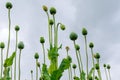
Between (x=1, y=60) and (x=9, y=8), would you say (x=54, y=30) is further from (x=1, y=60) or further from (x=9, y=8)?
(x=9, y=8)

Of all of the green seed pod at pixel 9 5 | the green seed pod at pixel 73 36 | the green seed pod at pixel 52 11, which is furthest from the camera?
the green seed pod at pixel 9 5

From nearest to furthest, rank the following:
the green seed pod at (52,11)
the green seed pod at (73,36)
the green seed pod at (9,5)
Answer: the green seed pod at (73,36) → the green seed pod at (52,11) → the green seed pod at (9,5)

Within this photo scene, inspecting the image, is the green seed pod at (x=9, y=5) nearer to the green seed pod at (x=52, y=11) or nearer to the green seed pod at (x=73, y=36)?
the green seed pod at (x=52, y=11)

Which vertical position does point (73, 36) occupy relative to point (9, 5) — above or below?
below

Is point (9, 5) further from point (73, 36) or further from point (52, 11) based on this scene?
point (73, 36)

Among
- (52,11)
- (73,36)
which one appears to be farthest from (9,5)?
(73,36)

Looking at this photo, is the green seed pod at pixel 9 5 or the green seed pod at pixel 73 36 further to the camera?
the green seed pod at pixel 9 5

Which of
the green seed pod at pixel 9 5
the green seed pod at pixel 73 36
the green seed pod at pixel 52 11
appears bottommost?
the green seed pod at pixel 73 36

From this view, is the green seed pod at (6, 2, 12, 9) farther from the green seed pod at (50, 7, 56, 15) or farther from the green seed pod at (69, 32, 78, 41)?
the green seed pod at (69, 32, 78, 41)

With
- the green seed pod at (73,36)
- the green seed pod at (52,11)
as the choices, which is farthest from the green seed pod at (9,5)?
the green seed pod at (73,36)

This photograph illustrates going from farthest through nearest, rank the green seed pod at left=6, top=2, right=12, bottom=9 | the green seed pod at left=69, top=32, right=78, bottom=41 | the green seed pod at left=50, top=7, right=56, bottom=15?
the green seed pod at left=6, top=2, right=12, bottom=9
the green seed pod at left=50, top=7, right=56, bottom=15
the green seed pod at left=69, top=32, right=78, bottom=41

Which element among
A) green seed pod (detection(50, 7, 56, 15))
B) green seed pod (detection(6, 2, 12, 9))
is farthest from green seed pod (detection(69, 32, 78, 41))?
green seed pod (detection(6, 2, 12, 9))

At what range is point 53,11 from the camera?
381 centimetres

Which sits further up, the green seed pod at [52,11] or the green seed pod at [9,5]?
the green seed pod at [9,5]
